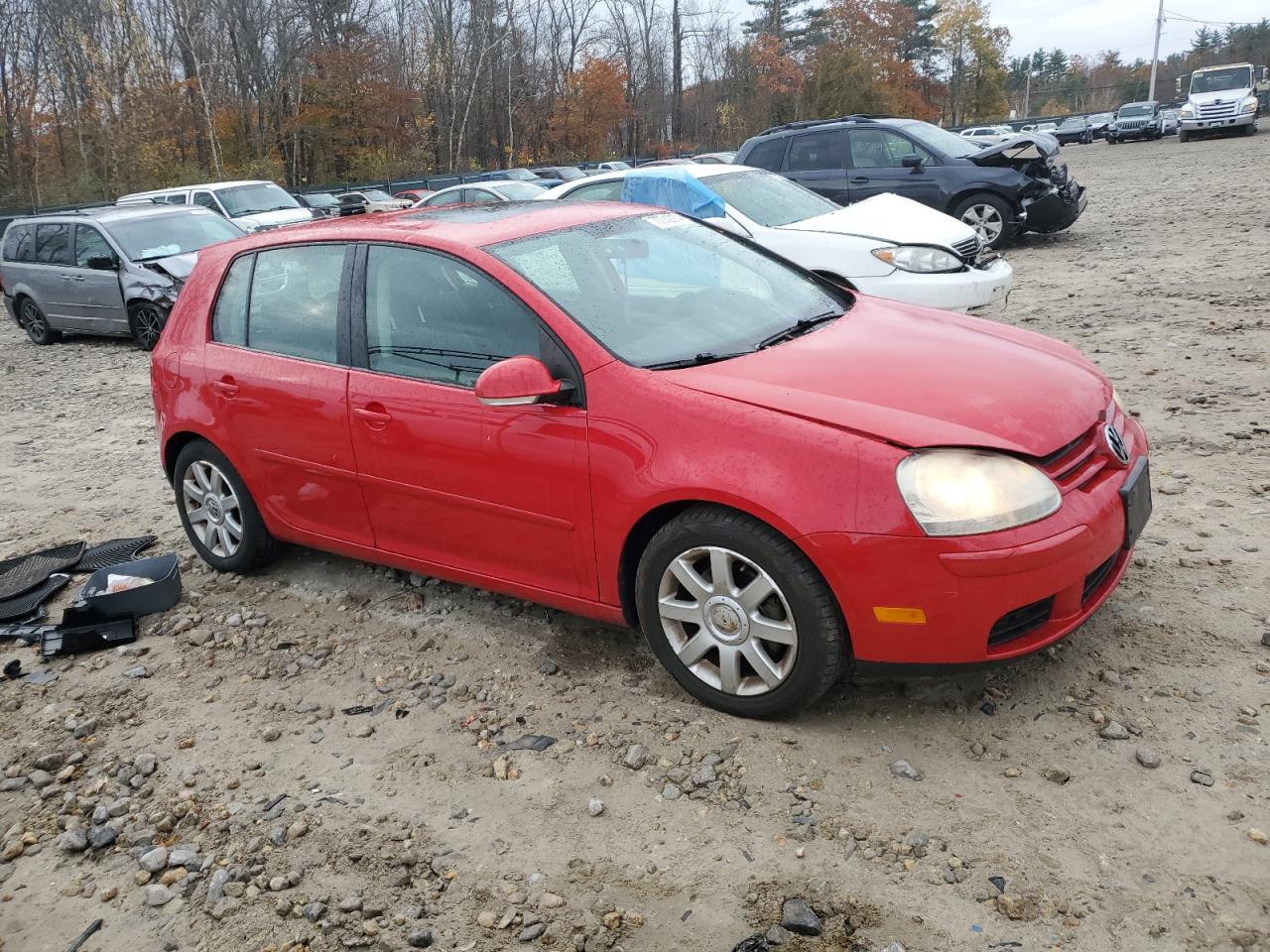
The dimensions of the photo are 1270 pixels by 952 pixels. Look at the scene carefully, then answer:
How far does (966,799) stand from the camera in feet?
9.60

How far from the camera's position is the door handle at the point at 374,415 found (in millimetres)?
3932

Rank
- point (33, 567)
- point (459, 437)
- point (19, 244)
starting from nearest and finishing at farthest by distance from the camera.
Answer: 1. point (459, 437)
2. point (33, 567)
3. point (19, 244)

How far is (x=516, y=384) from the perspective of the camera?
3.36m

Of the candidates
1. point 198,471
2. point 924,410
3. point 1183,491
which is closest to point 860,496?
point 924,410

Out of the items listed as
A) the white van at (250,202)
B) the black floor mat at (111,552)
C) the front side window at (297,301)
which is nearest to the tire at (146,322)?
the white van at (250,202)

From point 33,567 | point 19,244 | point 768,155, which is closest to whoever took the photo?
point 33,567

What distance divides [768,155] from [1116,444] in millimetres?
10566

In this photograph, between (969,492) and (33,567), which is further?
(33,567)

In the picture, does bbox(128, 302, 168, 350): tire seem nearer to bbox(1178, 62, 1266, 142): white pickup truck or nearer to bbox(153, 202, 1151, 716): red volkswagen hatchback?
bbox(153, 202, 1151, 716): red volkswagen hatchback

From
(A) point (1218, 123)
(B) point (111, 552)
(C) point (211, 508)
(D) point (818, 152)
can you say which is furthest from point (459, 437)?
(A) point (1218, 123)

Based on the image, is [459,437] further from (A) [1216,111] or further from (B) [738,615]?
(A) [1216,111]

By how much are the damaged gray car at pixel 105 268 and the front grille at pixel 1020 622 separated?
10484 millimetres

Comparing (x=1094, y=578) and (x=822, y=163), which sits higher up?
(x=822, y=163)

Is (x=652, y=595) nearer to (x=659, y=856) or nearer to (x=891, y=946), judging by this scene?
(x=659, y=856)
